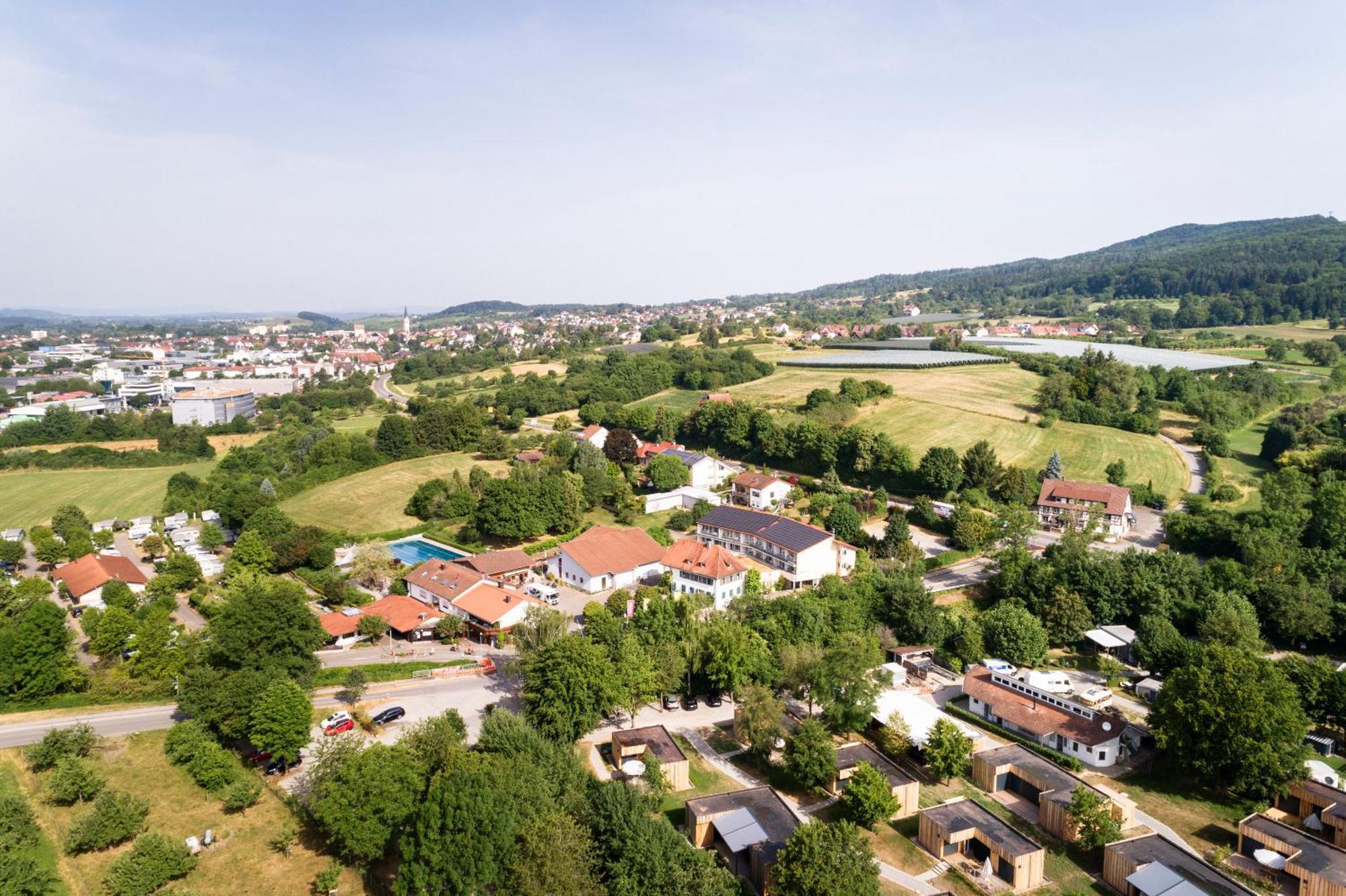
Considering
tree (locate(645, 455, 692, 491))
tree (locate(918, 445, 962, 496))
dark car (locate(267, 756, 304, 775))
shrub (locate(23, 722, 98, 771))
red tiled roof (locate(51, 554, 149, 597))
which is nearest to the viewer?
shrub (locate(23, 722, 98, 771))

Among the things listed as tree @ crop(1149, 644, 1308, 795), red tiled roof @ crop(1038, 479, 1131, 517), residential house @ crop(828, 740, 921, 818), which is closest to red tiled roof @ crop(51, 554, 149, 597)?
residential house @ crop(828, 740, 921, 818)

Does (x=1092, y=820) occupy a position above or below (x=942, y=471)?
below

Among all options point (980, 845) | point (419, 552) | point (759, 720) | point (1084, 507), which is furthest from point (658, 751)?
point (1084, 507)

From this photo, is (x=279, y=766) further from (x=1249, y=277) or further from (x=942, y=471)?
(x=1249, y=277)

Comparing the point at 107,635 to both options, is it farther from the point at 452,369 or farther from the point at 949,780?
the point at 452,369

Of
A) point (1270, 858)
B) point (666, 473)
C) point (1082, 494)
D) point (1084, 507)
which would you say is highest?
point (666, 473)

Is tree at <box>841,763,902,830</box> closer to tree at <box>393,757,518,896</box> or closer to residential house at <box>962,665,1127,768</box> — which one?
residential house at <box>962,665,1127,768</box>

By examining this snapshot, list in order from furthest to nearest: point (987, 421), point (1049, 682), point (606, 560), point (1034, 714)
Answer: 1. point (987, 421)
2. point (606, 560)
3. point (1049, 682)
4. point (1034, 714)
